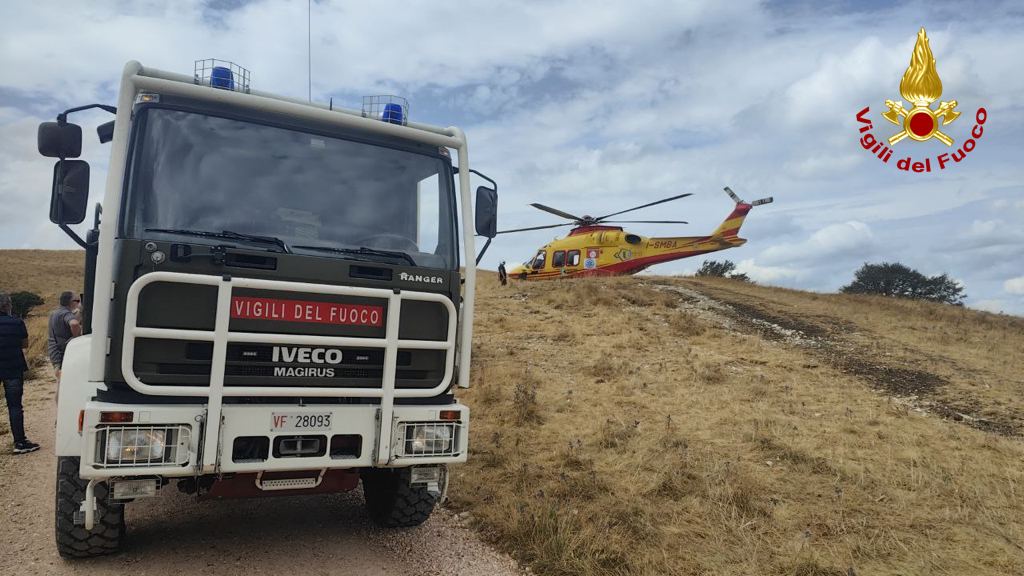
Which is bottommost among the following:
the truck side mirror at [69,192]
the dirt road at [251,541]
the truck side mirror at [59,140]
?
the dirt road at [251,541]

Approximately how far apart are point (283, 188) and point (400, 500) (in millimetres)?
2541

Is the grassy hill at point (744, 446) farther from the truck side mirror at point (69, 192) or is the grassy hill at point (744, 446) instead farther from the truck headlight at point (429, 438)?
the truck side mirror at point (69, 192)

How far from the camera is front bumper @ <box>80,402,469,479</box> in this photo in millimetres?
3717

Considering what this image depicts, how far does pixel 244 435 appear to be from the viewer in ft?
13.1

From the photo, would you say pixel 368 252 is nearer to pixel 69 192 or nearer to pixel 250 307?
pixel 250 307

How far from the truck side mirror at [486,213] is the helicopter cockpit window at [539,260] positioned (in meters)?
20.7

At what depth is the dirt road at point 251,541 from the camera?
14.8 ft

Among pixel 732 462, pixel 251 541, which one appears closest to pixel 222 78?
pixel 251 541

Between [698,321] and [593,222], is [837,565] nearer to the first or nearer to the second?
[698,321]

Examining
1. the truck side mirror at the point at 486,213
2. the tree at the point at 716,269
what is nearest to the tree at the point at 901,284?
the tree at the point at 716,269

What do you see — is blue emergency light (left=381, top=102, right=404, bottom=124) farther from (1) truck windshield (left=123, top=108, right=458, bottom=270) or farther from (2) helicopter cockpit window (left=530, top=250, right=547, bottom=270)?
(2) helicopter cockpit window (left=530, top=250, right=547, bottom=270)

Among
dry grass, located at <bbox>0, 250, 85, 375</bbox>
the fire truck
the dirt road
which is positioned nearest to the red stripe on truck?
the fire truck

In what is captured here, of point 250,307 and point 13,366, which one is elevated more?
point 250,307

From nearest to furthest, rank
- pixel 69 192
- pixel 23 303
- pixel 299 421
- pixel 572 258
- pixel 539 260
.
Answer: pixel 299 421
pixel 69 192
pixel 23 303
pixel 572 258
pixel 539 260
